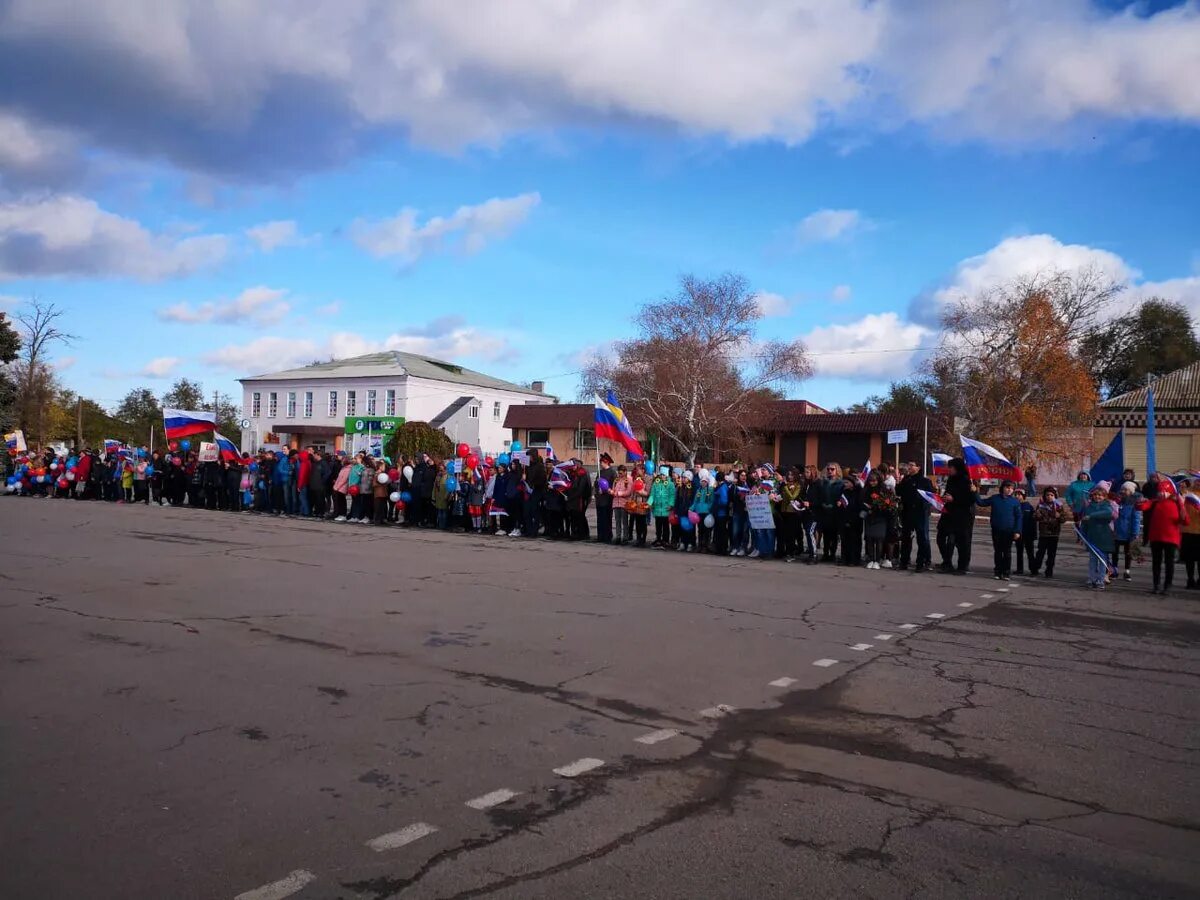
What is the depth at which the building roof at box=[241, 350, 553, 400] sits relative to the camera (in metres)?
69.5

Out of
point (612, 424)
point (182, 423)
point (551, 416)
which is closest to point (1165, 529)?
point (612, 424)

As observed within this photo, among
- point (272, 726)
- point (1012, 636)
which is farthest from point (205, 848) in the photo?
point (1012, 636)

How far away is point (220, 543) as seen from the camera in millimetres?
17719

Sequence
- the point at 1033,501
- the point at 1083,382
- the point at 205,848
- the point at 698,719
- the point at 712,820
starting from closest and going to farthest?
1. the point at 205,848
2. the point at 712,820
3. the point at 698,719
4. the point at 1033,501
5. the point at 1083,382

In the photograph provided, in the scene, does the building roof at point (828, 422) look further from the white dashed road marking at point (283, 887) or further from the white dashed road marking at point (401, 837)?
the white dashed road marking at point (283, 887)

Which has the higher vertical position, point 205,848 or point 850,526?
point 850,526

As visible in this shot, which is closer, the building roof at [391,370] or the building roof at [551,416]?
the building roof at [551,416]

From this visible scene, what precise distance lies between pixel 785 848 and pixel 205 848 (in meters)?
2.73

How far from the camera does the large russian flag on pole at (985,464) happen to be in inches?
656

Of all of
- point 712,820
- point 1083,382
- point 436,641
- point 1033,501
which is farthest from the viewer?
point 1083,382

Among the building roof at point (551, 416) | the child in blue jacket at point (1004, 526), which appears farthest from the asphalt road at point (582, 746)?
the building roof at point (551, 416)

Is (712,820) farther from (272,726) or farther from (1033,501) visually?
(1033,501)

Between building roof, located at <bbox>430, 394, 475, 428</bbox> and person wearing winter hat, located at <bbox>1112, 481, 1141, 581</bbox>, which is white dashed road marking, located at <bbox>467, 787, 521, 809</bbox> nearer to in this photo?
person wearing winter hat, located at <bbox>1112, 481, 1141, 581</bbox>

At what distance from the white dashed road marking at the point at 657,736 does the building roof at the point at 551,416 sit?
163ft
